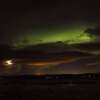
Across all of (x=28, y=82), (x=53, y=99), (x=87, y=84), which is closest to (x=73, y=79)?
(x=87, y=84)

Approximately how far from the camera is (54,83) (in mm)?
77750

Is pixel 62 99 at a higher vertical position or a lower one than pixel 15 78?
lower

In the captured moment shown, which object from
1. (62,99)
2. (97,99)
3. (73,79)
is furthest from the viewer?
(73,79)

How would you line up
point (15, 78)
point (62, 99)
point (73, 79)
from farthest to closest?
point (73, 79) → point (15, 78) → point (62, 99)

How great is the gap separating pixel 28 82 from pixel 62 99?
2934 centimetres

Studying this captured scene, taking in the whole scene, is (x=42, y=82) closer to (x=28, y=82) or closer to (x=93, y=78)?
(x=28, y=82)

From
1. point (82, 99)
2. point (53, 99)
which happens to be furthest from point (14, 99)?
point (82, 99)

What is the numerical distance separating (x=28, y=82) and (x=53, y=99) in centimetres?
2699

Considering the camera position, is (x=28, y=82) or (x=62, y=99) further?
(x=28, y=82)

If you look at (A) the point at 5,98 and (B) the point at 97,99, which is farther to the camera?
(A) the point at 5,98

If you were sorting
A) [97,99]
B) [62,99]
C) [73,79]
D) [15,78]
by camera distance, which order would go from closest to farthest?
[97,99] → [62,99] → [15,78] → [73,79]

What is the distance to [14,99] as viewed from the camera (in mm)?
49094

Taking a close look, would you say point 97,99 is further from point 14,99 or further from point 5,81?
point 5,81

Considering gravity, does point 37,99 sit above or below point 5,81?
below
